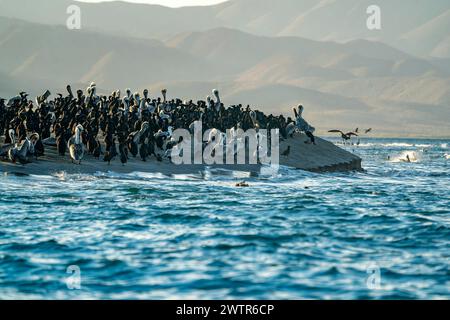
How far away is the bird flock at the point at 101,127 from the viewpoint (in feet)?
98.4

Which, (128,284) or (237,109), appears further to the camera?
→ (237,109)

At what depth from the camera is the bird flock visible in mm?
29984

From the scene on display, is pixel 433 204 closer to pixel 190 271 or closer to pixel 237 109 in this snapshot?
pixel 190 271

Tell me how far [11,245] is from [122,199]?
7530 mm

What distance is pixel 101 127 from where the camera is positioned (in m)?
35.2

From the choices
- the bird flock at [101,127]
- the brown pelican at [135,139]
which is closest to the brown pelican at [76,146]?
the bird flock at [101,127]

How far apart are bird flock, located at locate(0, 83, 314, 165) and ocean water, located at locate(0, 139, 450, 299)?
6.44 ft

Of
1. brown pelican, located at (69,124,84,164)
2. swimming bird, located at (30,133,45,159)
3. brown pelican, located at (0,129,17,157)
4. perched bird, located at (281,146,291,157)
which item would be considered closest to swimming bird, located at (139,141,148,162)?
brown pelican, located at (69,124,84,164)

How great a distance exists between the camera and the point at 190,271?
14859 mm

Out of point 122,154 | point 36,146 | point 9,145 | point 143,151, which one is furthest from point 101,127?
point 9,145

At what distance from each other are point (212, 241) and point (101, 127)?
18205 mm

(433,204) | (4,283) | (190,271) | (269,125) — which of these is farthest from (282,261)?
(269,125)

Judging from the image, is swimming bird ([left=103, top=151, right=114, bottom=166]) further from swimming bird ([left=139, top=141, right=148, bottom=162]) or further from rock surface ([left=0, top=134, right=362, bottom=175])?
swimming bird ([left=139, top=141, right=148, bottom=162])

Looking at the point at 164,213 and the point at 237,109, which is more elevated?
the point at 237,109
